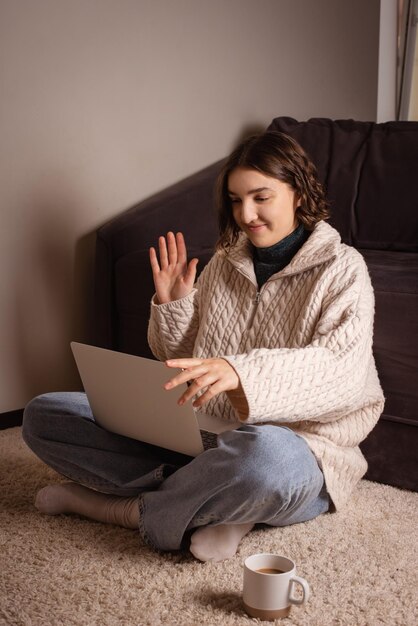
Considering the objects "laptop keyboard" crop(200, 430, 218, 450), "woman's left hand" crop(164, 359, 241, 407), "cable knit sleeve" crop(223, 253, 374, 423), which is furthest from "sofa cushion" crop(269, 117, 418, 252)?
"woman's left hand" crop(164, 359, 241, 407)

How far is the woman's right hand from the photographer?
1653 millimetres

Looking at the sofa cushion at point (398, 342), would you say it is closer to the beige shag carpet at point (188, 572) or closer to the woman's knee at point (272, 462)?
the beige shag carpet at point (188, 572)

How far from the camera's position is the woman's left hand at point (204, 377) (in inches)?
47.7

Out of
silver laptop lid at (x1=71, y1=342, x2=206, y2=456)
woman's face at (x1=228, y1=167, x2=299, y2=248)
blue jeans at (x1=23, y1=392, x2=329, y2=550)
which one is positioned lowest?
blue jeans at (x1=23, y1=392, x2=329, y2=550)

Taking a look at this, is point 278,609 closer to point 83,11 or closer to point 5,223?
point 5,223

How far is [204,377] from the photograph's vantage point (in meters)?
1.23

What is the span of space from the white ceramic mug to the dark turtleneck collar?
0.61 m

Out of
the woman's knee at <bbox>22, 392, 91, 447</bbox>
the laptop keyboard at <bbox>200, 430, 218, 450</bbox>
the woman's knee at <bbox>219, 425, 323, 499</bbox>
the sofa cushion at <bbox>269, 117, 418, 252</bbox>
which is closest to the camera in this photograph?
the woman's knee at <bbox>219, 425, 323, 499</bbox>

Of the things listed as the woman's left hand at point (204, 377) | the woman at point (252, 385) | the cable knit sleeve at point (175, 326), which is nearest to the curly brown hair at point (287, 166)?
the woman at point (252, 385)

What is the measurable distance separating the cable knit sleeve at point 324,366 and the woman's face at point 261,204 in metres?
0.14

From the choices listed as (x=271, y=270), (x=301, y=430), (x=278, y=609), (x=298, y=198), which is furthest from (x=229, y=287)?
(x=278, y=609)

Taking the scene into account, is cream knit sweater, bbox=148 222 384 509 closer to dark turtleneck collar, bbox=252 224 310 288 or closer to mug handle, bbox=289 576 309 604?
dark turtleneck collar, bbox=252 224 310 288

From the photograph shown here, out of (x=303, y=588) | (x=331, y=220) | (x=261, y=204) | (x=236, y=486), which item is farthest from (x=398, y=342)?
(x=331, y=220)

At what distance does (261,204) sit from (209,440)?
17.3 inches
